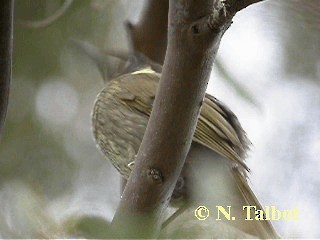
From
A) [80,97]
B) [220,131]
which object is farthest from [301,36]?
[80,97]

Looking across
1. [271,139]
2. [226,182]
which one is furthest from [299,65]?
[226,182]

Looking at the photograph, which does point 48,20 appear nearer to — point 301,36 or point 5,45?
point 5,45

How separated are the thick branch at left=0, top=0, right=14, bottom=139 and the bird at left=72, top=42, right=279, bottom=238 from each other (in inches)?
13.9

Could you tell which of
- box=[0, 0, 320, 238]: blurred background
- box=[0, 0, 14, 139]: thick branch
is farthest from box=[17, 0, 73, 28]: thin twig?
box=[0, 0, 14, 139]: thick branch

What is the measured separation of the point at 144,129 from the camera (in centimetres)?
149

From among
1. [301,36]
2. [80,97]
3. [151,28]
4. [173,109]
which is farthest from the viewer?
Answer: [80,97]

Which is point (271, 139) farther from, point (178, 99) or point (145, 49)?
point (178, 99)

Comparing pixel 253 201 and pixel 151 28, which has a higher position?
pixel 151 28

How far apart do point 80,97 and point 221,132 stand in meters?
0.32

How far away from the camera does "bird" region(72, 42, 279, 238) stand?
1.26 m

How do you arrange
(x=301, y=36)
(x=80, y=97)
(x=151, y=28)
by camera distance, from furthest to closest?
(x=80, y=97) < (x=151, y=28) < (x=301, y=36)

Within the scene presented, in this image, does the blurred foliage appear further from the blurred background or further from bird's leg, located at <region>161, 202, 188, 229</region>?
bird's leg, located at <region>161, 202, 188, 229</region>

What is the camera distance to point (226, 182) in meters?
1.25

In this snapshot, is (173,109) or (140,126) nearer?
(173,109)
